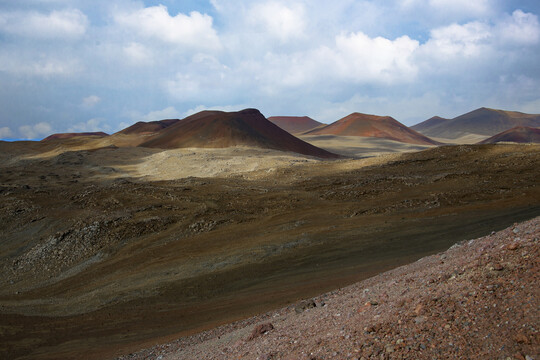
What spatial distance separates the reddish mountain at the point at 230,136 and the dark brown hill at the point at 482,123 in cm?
9919

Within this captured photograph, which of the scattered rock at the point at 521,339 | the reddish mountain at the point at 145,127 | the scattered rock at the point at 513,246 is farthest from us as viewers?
the reddish mountain at the point at 145,127

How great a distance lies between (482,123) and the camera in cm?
15438

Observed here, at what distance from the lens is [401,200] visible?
17.7 metres

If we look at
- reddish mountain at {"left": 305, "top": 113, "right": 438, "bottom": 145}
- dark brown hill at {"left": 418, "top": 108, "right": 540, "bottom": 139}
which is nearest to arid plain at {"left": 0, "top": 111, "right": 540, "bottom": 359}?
reddish mountain at {"left": 305, "top": 113, "right": 438, "bottom": 145}

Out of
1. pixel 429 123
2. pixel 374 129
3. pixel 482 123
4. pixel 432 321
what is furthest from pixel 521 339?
pixel 429 123

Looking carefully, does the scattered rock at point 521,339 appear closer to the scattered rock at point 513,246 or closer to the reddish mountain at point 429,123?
the scattered rock at point 513,246

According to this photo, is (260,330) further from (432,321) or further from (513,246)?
(513,246)

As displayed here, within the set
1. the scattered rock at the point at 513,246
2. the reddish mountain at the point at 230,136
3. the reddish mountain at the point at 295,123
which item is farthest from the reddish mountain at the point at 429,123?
the scattered rock at the point at 513,246

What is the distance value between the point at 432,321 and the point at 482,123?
16822cm

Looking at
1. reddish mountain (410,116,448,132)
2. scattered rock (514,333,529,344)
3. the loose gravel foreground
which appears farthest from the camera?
reddish mountain (410,116,448,132)

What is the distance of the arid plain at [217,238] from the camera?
10414mm

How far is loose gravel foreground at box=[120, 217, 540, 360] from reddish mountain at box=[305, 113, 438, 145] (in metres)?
102

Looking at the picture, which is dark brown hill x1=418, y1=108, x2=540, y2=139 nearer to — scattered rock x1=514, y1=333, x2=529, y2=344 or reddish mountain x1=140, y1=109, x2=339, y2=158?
reddish mountain x1=140, y1=109, x2=339, y2=158

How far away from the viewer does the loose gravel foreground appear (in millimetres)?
4246
